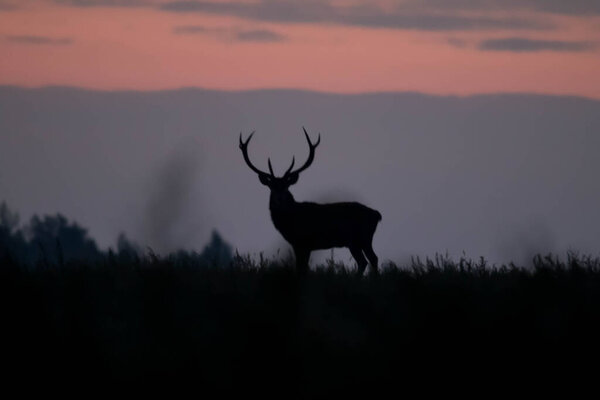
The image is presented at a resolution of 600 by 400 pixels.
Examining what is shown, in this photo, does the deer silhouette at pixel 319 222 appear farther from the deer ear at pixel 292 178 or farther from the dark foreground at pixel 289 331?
the dark foreground at pixel 289 331

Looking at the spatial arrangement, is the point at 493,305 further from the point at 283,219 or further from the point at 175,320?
the point at 283,219

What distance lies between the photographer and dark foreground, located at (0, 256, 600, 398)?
49.2ft

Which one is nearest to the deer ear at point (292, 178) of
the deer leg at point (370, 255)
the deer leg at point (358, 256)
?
the deer leg at point (358, 256)

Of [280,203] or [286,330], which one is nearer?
[286,330]

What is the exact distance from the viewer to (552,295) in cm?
1677

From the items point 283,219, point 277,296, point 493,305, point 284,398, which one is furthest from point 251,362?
point 283,219

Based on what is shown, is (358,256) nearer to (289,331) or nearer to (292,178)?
(292,178)

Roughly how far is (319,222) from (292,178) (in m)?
0.95

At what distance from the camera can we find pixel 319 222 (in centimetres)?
2602

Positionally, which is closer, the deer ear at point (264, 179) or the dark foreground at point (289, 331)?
the dark foreground at point (289, 331)

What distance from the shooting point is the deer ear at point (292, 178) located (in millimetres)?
26438

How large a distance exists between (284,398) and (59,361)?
205cm

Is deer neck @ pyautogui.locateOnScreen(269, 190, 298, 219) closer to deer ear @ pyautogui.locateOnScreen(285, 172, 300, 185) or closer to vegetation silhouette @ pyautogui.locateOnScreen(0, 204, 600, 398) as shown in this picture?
deer ear @ pyautogui.locateOnScreen(285, 172, 300, 185)

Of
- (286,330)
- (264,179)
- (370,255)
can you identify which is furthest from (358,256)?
(286,330)
